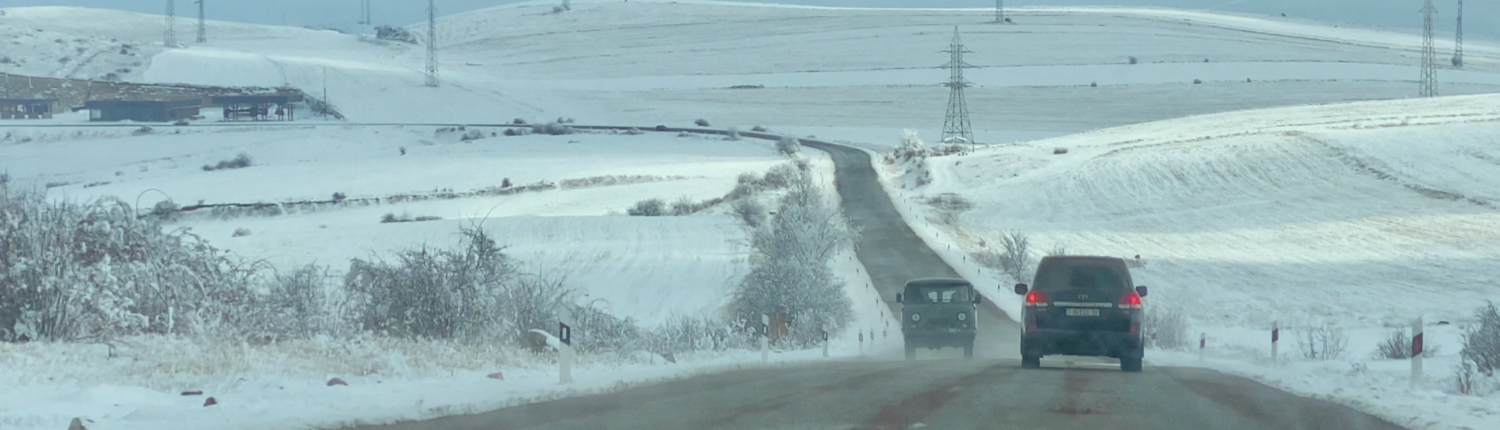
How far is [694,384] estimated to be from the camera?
13602 millimetres

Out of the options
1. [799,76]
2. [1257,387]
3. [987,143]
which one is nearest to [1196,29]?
[799,76]

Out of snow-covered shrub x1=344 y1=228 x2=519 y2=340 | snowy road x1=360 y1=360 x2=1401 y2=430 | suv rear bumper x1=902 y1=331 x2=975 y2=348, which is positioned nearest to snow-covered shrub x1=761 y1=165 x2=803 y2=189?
suv rear bumper x1=902 y1=331 x2=975 y2=348

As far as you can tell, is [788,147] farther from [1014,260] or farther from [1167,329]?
[1167,329]

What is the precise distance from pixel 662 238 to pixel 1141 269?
16654 millimetres

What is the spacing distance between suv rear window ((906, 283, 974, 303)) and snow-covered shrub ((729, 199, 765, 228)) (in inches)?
832

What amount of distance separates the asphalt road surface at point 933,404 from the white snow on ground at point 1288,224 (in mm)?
1106

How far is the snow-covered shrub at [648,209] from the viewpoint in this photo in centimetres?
5465

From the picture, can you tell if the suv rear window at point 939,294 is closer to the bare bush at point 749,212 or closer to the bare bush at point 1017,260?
the bare bush at point 1017,260

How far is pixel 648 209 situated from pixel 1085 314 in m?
38.8

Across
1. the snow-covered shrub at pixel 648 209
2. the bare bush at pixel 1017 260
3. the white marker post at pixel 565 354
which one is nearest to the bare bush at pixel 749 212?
the snow-covered shrub at pixel 648 209

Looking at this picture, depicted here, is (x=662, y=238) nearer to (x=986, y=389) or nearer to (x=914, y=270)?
(x=914, y=270)

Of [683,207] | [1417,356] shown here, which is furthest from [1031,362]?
[683,207]

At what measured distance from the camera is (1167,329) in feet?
97.1

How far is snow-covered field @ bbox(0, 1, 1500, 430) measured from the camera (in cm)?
1307
